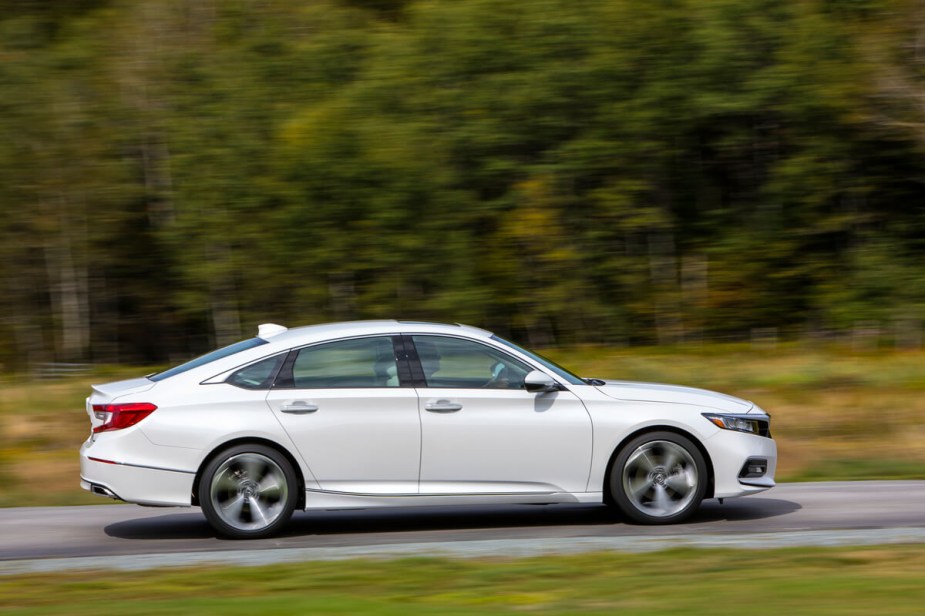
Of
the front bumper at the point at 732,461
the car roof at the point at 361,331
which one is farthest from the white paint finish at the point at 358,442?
the front bumper at the point at 732,461

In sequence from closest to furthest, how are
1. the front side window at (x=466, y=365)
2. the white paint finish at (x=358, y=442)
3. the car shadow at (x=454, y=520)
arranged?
the white paint finish at (x=358, y=442)
the front side window at (x=466, y=365)
the car shadow at (x=454, y=520)

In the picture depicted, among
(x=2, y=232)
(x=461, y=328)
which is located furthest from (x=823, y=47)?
(x=461, y=328)

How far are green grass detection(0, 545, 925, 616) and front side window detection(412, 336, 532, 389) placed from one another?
1517 millimetres

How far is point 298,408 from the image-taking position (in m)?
8.20

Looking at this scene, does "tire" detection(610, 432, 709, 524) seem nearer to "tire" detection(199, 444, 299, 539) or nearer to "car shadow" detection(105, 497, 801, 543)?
"car shadow" detection(105, 497, 801, 543)

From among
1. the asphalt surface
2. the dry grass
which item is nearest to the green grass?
the asphalt surface

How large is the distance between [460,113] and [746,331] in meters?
10.5

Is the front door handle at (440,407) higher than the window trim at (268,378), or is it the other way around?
the window trim at (268,378)

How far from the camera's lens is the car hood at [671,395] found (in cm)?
858

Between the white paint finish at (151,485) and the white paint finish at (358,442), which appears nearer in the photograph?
the white paint finish at (151,485)

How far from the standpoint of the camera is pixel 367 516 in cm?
943

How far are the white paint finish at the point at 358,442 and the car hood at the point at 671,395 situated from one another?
148cm

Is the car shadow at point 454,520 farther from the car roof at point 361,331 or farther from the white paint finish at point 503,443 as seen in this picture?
the car roof at point 361,331

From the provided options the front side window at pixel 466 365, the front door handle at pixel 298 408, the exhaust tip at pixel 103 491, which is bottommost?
the exhaust tip at pixel 103 491
